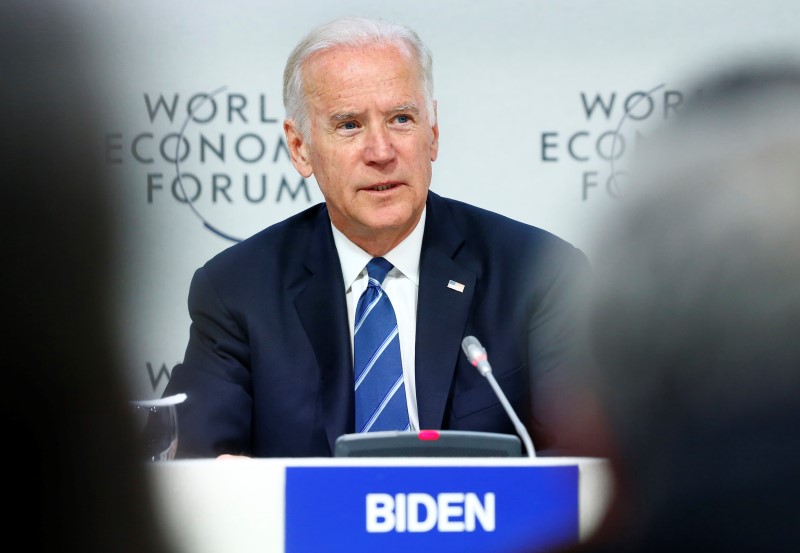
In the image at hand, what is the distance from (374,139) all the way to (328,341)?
452mm

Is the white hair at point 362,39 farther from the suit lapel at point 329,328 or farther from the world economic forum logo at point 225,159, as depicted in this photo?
the world economic forum logo at point 225,159

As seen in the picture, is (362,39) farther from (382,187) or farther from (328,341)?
(328,341)

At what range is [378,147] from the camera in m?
2.47

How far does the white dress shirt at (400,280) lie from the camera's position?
2396 mm

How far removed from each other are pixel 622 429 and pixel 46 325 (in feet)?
1.02

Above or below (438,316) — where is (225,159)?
above

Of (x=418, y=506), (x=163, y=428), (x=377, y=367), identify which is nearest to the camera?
(x=418, y=506)

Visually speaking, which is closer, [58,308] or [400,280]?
[58,308]

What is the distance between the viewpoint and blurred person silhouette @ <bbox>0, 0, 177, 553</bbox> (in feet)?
1.48

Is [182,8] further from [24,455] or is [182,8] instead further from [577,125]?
[24,455]

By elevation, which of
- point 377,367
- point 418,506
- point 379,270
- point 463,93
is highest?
point 463,93

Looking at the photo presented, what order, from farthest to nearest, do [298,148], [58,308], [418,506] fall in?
1. [298,148]
2. [418,506]
3. [58,308]

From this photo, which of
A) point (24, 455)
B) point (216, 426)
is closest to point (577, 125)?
point (216, 426)

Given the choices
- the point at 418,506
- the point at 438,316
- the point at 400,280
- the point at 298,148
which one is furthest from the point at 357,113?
the point at 418,506
